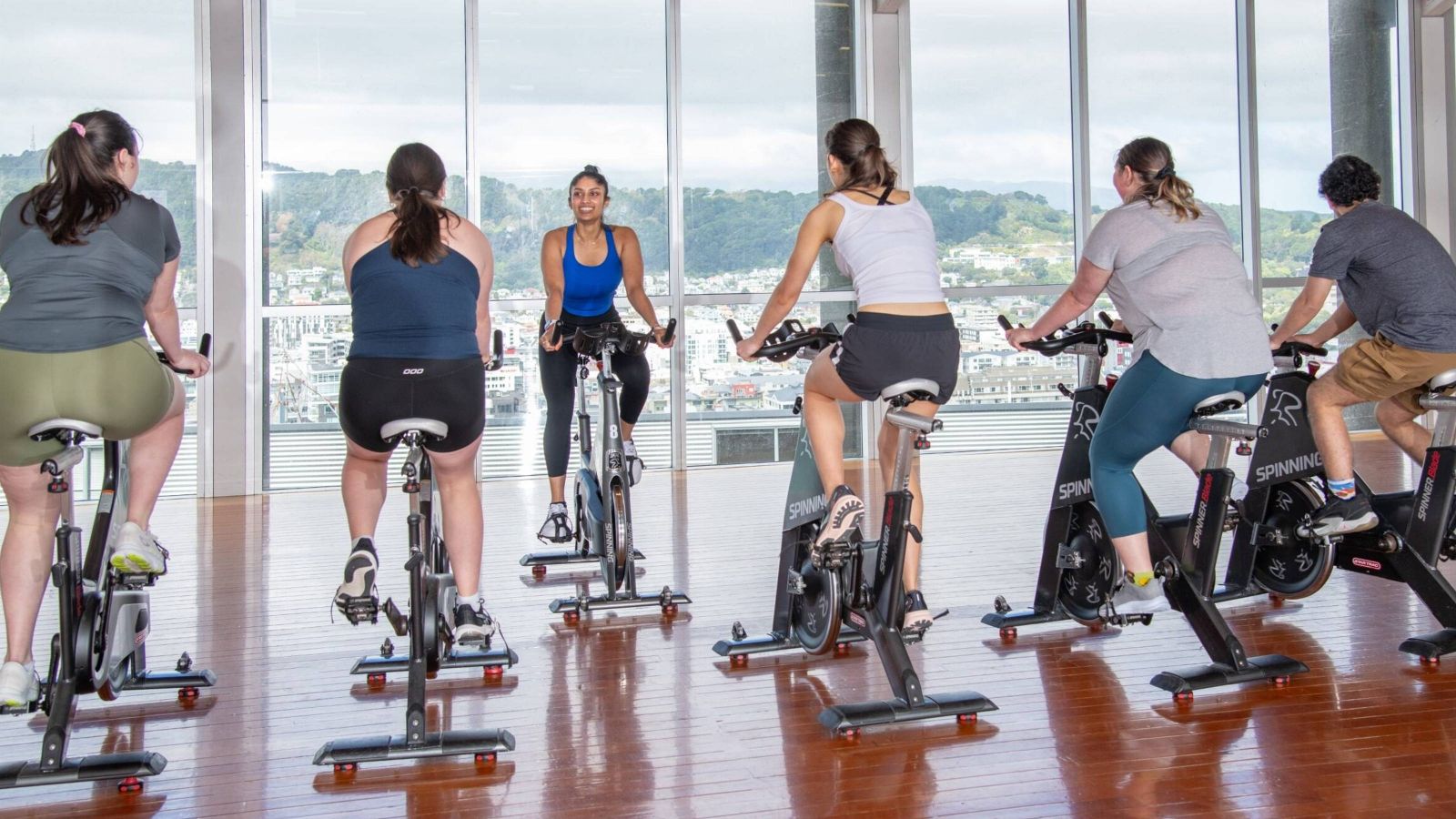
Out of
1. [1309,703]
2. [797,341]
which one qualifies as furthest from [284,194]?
[1309,703]

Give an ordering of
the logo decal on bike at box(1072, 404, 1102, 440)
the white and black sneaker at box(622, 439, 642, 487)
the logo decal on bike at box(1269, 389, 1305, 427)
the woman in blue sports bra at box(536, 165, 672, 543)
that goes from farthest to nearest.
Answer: the woman in blue sports bra at box(536, 165, 672, 543) → the white and black sneaker at box(622, 439, 642, 487) → the logo decal on bike at box(1269, 389, 1305, 427) → the logo decal on bike at box(1072, 404, 1102, 440)

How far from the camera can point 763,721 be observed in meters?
3.23

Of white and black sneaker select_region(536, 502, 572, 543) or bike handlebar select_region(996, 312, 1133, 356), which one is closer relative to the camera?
bike handlebar select_region(996, 312, 1133, 356)

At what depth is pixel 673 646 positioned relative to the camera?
4035 millimetres

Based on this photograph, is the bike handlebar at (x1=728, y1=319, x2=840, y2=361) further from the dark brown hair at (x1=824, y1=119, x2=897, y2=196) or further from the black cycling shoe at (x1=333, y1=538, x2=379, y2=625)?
the black cycling shoe at (x1=333, y1=538, x2=379, y2=625)

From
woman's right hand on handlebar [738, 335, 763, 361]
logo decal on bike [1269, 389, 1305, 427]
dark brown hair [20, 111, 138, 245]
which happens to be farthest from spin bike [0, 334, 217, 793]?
logo decal on bike [1269, 389, 1305, 427]

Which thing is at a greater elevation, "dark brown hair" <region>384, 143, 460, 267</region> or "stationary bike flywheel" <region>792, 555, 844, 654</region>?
"dark brown hair" <region>384, 143, 460, 267</region>

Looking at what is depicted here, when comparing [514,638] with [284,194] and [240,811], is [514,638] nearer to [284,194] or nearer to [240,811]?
[240,811]

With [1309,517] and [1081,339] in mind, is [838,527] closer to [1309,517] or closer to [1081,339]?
[1081,339]

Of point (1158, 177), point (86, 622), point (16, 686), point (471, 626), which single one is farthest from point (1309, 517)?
point (16, 686)

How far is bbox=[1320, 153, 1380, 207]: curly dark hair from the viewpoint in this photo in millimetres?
3732

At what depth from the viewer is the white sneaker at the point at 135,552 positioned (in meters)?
3.06

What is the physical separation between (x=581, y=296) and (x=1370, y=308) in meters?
2.79

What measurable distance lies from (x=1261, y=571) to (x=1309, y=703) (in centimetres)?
119
